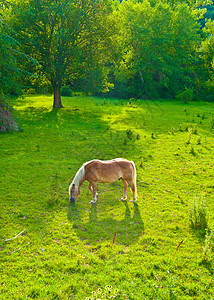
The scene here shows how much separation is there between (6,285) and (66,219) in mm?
2711

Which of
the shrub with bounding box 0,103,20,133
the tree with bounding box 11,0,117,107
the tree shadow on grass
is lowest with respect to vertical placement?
the tree shadow on grass

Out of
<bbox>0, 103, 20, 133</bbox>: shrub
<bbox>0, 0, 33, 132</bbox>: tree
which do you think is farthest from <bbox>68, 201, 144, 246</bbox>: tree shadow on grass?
<bbox>0, 103, 20, 133</bbox>: shrub

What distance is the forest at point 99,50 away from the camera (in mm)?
21859

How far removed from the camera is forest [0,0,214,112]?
21.9m

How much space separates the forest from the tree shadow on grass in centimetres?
1208

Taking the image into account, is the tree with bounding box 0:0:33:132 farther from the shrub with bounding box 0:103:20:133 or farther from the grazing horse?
the grazing horse

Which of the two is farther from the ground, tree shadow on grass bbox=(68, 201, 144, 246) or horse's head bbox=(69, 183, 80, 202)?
horse's head bbox=(69, 183, 80, 202)

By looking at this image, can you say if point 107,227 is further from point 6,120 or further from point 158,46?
point 158,46

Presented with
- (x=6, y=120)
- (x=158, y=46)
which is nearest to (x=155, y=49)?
(x=158, y=46)

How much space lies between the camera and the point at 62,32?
2244 centimetres

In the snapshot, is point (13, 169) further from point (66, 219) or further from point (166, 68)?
point (166, 68)

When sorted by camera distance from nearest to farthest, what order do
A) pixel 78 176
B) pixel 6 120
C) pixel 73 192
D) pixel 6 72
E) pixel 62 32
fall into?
pixel 78 176, pixel 73 192, pixel 6 72, pixel 6 120, pixel 62 32

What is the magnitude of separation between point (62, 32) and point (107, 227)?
21.3m

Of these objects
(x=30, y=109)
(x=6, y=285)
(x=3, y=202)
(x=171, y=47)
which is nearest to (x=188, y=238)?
(x=6, y=285)
